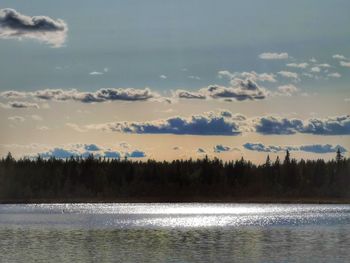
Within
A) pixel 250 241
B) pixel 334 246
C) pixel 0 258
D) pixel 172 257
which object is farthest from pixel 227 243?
pixel 0 258

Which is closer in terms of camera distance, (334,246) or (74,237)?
(334,246)

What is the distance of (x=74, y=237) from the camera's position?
4427 inches

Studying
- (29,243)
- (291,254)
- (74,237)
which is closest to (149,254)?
(291,254)

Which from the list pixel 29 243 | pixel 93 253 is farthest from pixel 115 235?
pixel 93 253

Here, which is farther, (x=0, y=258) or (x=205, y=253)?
(x=205, y=253)

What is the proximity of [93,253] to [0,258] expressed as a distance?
1058 centimetres

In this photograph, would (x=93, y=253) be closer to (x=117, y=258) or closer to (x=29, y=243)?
(x=117, y=258)

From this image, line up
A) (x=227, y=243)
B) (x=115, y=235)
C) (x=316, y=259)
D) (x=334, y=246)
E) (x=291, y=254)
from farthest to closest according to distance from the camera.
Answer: (x=115, y=235) < (x=227, y=243) < (x=334, y=246) < (x=291, y=254) < (x=316, y=259)

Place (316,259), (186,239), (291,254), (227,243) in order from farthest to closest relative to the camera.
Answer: (186,239) < (227,243) < (291,254) < (316,259)

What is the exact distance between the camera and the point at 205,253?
3403 inches

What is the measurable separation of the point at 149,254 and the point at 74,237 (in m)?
29.6

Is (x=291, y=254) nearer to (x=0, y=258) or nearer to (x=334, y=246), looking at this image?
(x=334, y=246)

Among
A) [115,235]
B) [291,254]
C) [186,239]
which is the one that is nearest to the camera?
[291,254]

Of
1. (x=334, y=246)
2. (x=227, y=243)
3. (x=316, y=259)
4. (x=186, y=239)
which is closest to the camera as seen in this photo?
(x=316, y=259)
